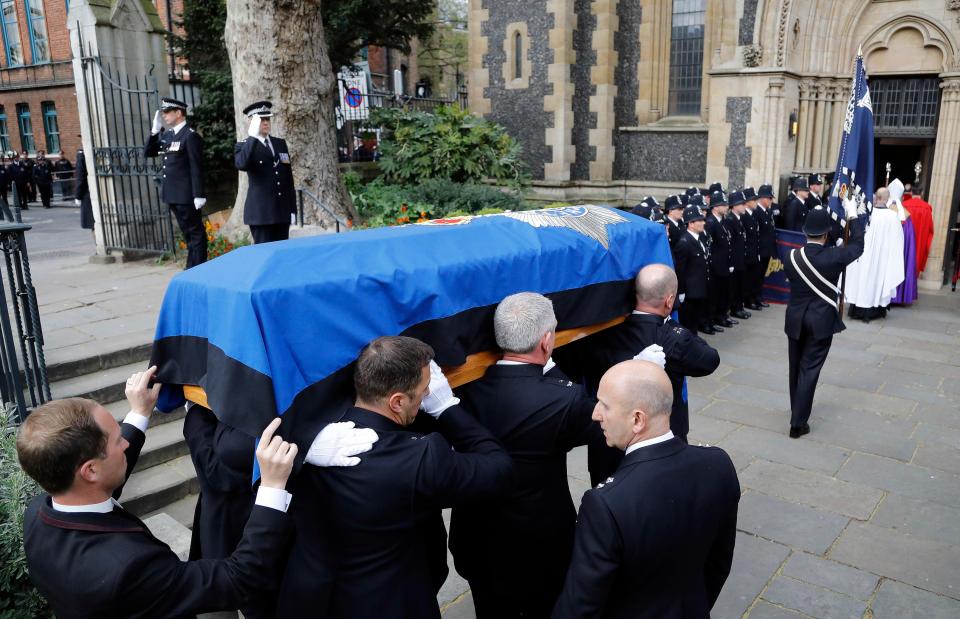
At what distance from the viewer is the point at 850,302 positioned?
9633 millimetres

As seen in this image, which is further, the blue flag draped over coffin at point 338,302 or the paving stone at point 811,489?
the paving stone at point 811,489

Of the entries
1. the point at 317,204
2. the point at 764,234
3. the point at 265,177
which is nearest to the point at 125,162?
the point at 317,204

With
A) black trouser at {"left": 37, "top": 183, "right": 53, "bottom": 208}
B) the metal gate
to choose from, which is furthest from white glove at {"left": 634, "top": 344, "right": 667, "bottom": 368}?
black trouser at {"left": 37, "top": 183, "right": 53, "bottom": 208}

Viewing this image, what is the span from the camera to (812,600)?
12.0 ft

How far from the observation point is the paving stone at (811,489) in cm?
464

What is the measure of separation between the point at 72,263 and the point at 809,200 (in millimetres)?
10501

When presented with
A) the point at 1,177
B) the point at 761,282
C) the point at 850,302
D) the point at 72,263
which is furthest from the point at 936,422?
the point at 1,177

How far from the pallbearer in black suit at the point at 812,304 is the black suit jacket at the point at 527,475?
3581 millimetres

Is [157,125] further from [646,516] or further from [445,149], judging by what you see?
[646,516]

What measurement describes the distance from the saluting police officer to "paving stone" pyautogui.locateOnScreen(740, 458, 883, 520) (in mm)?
5908

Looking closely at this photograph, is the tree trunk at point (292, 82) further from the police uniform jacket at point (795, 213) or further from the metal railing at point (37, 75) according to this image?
the metal railing at point (37, 75)

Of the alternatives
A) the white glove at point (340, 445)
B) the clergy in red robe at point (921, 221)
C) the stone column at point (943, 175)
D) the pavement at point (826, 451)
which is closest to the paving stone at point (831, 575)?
the pavement at point (826, 451)

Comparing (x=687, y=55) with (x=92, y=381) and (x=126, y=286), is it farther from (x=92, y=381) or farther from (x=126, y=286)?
(x=92, y=381)

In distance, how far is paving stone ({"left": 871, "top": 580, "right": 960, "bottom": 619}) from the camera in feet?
11.6
